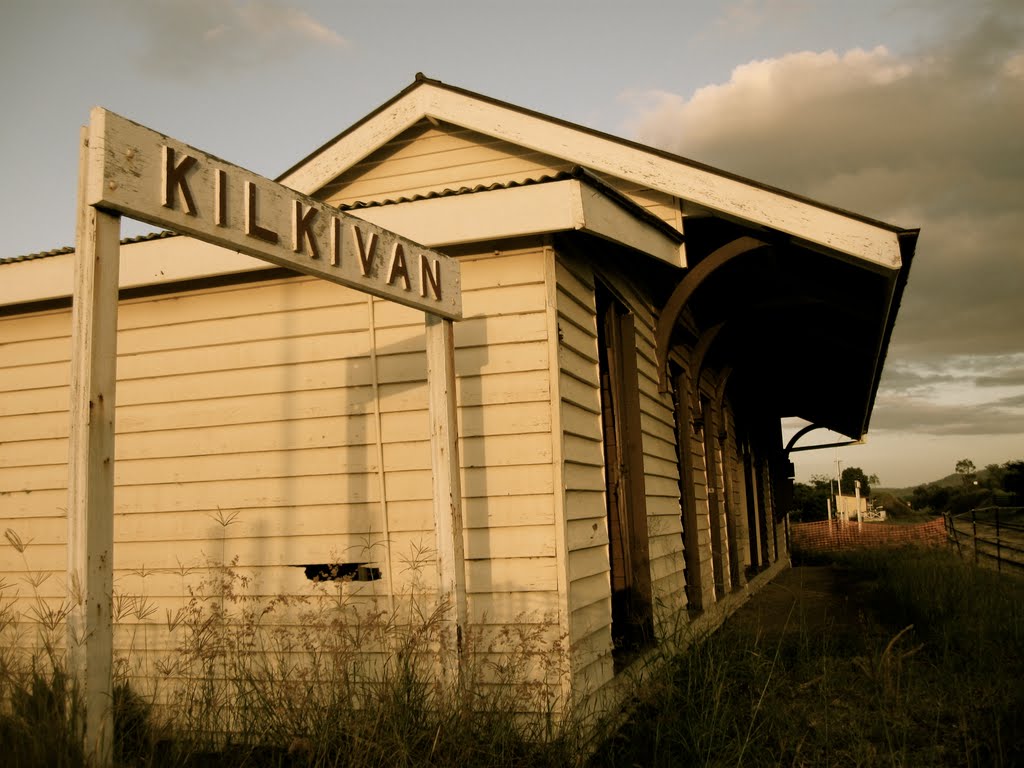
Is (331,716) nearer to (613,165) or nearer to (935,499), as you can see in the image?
(613,165)

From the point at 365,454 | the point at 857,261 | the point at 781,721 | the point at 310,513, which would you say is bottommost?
the point at 781,721

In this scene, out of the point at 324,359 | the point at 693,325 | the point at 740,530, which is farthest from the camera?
the point at 740,530

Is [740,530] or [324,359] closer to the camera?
[324,359]

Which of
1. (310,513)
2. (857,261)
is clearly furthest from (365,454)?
(857,261)

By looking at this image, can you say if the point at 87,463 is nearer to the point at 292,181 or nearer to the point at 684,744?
the point at 684,744

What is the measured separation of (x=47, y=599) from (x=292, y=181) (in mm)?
3395

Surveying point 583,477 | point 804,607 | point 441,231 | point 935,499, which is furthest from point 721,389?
point 935,499

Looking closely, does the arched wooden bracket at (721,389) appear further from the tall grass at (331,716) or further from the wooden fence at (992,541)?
the tall grass at (331,716)

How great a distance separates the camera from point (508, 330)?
475 centimetres

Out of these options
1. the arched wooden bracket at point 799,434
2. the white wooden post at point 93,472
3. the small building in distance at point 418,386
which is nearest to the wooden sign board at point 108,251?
the white wooden post at point 93,472

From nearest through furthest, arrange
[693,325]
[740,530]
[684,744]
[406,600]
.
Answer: [684,744] → [406,600] → [693,325] → [740,530]

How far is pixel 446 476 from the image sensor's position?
3867 mm

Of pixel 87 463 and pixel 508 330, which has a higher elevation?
pixel 508 330

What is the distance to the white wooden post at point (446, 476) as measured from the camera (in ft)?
12.4
